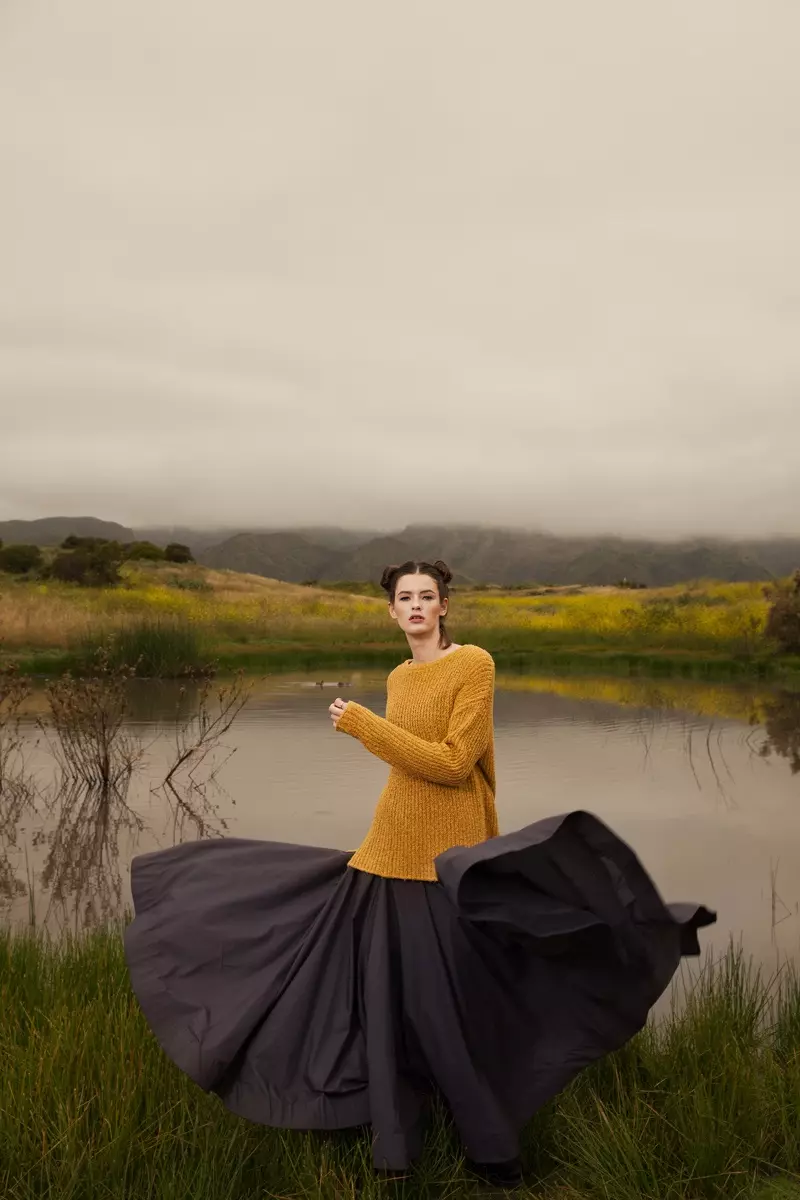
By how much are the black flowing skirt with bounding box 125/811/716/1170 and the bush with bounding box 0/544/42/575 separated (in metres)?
27.0

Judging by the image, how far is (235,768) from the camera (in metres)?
8.97

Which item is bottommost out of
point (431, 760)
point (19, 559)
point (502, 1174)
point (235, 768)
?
point (235, 768)

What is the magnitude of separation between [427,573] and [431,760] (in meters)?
0.54

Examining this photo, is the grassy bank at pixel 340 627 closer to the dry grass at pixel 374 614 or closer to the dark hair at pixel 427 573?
the dry grass at pixel 374 614

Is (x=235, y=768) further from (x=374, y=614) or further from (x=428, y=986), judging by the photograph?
(x=374, y=614)

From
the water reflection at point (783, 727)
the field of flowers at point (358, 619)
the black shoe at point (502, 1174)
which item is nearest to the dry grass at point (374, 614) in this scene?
the field of flowers at point (358, 619)

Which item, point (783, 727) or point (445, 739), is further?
point (783, 727)

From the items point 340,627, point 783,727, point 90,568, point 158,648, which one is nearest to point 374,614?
point 340,627

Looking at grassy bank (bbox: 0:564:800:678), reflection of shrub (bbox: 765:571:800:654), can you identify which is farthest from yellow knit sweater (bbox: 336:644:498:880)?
reflection of shrub (bbox: 765:571:800:654)

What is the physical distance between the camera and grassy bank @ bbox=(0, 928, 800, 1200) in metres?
2.53

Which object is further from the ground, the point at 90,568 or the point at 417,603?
the point at 90,568

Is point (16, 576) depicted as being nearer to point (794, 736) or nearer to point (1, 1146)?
point (794, 736)

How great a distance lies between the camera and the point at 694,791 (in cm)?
833

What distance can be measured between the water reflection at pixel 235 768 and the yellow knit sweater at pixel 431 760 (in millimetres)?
2039
